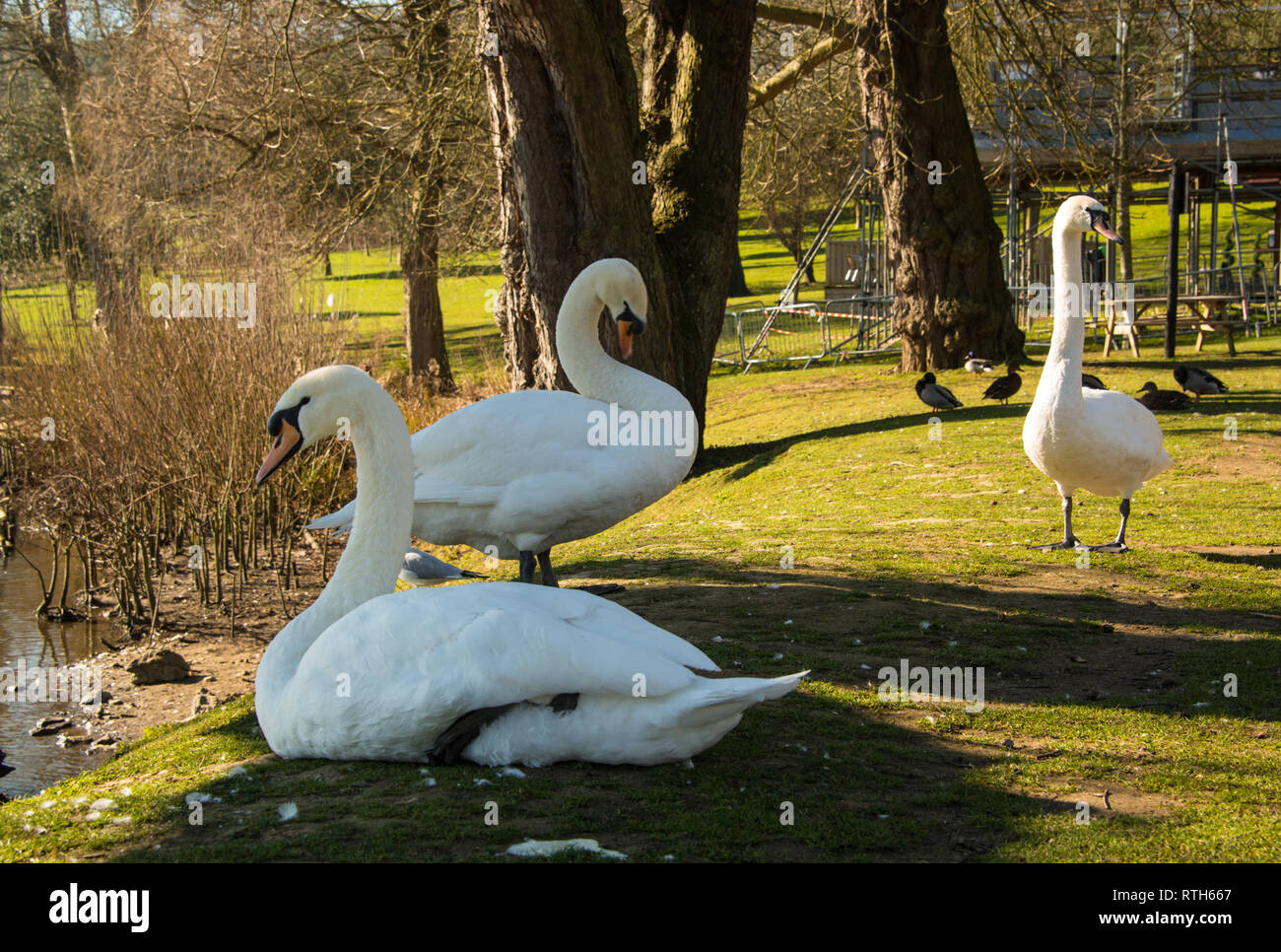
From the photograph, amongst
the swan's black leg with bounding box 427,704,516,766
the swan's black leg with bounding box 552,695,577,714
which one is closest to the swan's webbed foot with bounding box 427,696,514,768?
the swan's black leg with bounding box 427,704,516,766

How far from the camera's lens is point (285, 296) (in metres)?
12.4

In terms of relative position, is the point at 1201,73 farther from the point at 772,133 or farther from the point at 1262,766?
the point at 1262,766

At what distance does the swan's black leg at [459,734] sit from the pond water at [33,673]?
12.1 ft

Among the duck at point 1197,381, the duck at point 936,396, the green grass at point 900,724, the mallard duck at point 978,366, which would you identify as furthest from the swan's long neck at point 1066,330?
the mallard duck at point 978,366

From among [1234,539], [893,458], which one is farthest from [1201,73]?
[1234,539]

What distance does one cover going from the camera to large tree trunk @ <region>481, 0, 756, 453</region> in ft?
34.0

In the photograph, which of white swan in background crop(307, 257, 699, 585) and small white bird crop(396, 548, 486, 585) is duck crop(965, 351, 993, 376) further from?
small white bird crop(396, 548, 486, 585)

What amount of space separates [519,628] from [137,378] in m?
9.27

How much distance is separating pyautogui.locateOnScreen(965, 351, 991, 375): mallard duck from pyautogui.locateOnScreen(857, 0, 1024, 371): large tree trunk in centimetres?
95

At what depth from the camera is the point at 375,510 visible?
495cm

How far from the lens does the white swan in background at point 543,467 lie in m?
6.46

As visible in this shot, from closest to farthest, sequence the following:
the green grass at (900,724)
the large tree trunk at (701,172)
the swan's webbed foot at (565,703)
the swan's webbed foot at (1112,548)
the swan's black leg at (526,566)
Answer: the green grass at (900,724), the swan's webbed foot at (565,703), the swan's black leg at (526,566), the swan's webbed foot at (1112,548), the large tree trunk at (701,172)

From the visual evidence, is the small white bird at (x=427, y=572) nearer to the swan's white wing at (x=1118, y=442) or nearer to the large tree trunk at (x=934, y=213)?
the swan's white wing at (x=1118, y=442)

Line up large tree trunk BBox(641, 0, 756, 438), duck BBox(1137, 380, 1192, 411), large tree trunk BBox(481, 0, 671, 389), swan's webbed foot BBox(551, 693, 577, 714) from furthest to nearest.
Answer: duck BBox(1137, 380, 1192, 411) → large tree trunk BBox(641, 0, 756, 438) → large tree trunk BBox(481, 0, 671, 389) → swan's webbed foot BBox(551, 693, 577, 714)
